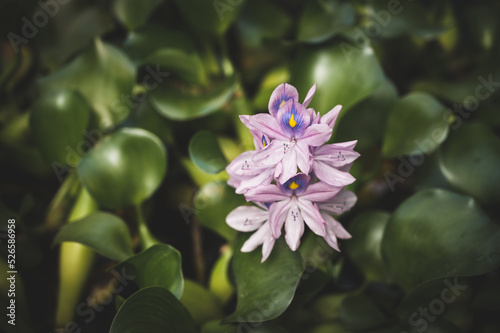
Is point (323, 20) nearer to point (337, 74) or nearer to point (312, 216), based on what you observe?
point (337, 74)

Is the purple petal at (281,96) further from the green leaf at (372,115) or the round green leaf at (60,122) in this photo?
the round green leaf at (60,122)

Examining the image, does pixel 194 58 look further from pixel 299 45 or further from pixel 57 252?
pixel 57 252

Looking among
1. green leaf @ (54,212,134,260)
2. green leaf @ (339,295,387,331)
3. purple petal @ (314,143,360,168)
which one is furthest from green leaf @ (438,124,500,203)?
green leaf @ (54,212,134,260)

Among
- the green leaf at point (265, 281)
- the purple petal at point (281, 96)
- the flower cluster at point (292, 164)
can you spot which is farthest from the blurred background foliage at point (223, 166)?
the purple petal at point (281, 96)

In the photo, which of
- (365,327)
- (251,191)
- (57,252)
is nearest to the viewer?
(251,191)

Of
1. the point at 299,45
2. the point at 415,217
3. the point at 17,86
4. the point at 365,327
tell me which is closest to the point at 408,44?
the point at 299,45

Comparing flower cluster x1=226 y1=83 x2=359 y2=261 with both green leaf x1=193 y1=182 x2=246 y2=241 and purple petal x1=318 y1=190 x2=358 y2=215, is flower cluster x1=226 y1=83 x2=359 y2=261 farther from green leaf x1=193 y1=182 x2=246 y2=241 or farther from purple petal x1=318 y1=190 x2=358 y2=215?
green leaf x1=193 y1=182 x2=246 y2=241
